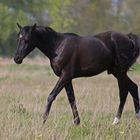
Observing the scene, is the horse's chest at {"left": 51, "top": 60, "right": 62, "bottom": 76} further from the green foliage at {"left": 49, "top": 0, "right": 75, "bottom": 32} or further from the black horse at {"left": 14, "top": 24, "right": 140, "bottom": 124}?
the green foliage at {"left": 49, "top": 0, "right": 75, "bottom": 32}

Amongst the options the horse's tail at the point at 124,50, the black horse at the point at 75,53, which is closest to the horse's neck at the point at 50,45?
the black horse at the point at 75,53

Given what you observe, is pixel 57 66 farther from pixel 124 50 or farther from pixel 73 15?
pixel 73 15

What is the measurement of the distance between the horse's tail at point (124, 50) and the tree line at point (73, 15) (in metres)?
32.7

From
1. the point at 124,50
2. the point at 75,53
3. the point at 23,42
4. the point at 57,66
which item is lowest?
the point at 124,50

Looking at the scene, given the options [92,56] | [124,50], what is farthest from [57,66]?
[124,50]

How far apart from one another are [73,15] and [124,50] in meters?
40.1

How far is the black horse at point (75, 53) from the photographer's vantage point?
26.4 ft

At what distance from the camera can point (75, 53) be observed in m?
8.26

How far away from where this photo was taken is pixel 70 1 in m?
45.3

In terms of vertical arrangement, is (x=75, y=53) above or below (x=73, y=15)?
above

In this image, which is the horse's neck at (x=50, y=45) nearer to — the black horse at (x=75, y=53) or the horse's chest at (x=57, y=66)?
the black horse at (x=75, y=53)

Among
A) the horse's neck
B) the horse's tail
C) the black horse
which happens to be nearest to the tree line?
the horse's tail

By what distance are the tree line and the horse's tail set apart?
107ft

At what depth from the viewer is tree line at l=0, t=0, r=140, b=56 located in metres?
44.2
